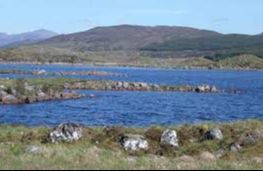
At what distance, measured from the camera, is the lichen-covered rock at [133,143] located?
34.1 m

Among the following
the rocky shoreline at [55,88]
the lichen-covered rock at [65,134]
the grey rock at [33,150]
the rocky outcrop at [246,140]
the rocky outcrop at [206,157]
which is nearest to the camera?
the grey rock at [33,150]

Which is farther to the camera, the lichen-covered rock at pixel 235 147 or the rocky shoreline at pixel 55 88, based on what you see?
the rocky shoreline at pixel 55 88

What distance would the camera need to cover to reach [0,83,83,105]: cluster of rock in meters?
103

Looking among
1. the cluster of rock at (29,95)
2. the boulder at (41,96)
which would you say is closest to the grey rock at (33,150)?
the cluster of rock at (29,95)

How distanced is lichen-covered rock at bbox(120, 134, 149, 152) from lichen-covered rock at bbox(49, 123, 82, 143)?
8.54ft

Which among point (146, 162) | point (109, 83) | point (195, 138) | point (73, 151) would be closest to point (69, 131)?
point (195, 138)

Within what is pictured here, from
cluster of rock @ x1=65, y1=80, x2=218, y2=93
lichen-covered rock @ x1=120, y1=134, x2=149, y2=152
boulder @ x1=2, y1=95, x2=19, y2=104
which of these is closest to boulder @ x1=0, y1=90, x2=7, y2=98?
boulder @ x1=2, y1=95, x2=19, y2=104

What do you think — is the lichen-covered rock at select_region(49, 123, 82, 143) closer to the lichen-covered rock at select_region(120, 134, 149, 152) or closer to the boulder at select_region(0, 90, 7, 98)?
the lichen-covered rock at select_region(120, 134, 149, 152)

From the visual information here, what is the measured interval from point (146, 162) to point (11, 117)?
59.0 meters

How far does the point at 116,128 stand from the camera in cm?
3694

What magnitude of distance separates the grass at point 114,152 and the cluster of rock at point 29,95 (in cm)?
6400

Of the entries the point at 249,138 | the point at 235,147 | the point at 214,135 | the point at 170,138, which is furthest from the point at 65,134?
the point at 249,138

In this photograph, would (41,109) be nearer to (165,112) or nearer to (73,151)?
(165,112)

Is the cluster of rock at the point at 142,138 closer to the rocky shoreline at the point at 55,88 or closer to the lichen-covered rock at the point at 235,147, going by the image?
the lichen-covered rock at the point at 235,147
